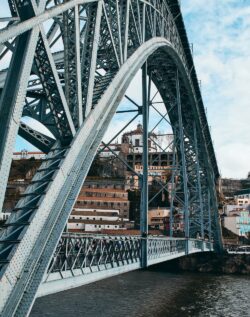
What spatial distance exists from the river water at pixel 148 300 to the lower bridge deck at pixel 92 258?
3834 mm

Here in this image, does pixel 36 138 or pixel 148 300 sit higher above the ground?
pixel 36 138

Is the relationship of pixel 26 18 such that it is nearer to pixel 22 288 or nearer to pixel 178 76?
pixel 22 288

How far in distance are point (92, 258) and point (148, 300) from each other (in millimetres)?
17291

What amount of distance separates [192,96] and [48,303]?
19.4 m

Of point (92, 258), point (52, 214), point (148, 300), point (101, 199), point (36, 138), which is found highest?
point (101, 199)

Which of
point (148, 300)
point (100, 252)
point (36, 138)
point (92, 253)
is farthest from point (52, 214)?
point (148, 300)

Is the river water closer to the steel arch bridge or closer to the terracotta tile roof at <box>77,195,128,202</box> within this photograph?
the steel arch bridge

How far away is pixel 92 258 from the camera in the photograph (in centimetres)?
1363

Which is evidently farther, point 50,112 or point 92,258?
point 92,258

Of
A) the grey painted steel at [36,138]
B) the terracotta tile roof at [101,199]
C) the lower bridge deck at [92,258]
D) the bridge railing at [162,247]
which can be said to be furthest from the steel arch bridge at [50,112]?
the terracotta tile roof at [101,199]

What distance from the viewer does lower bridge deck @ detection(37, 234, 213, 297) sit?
1096 cm

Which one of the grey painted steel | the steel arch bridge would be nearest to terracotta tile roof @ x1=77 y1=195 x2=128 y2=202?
the steel arch bridge

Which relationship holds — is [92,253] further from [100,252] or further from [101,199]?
[101,199]

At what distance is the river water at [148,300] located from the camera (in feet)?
83.0
